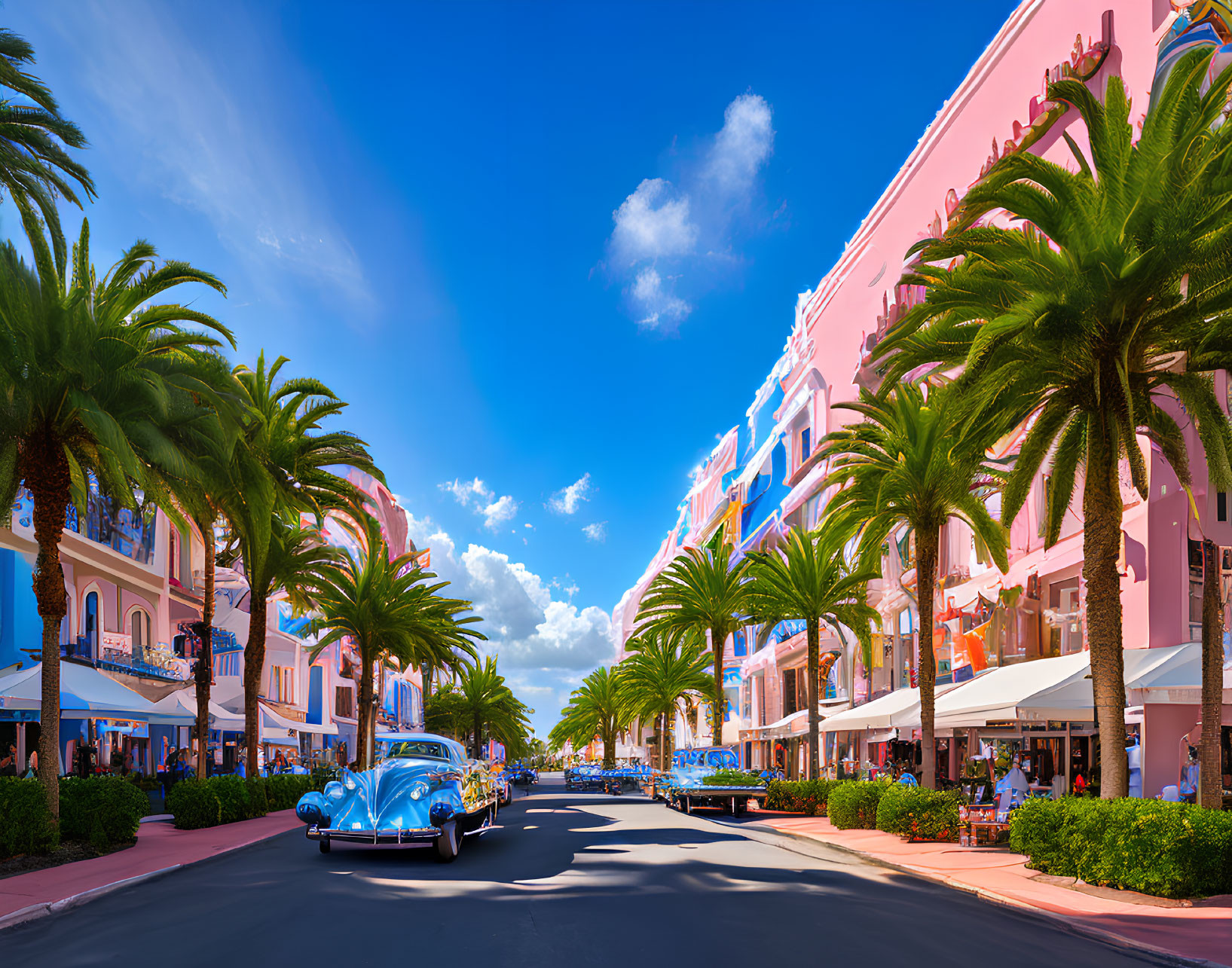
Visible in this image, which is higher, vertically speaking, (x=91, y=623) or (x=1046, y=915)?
(x=91, y=623)

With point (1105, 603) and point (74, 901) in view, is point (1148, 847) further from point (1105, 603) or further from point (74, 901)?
point (74, 901)

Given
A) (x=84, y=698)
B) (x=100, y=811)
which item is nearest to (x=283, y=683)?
(x=84, y=698)

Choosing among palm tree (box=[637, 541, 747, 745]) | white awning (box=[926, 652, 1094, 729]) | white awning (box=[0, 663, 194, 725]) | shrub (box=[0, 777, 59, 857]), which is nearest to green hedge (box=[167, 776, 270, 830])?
white awning (box=[0, 663, 194, 725])

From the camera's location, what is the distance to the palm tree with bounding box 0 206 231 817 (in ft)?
54.2

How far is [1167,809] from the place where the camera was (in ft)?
42.2

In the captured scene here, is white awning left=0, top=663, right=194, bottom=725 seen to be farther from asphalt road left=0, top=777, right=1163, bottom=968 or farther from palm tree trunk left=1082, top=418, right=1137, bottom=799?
palm tree trunk left=1082, top=418, right=1137, bottom=799

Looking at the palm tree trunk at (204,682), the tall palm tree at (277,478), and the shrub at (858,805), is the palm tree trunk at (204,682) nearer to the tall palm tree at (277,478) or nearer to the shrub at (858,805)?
the tall palm tree at (277,478)

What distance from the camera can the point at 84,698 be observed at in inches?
982

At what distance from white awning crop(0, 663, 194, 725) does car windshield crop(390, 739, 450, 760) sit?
8371 millimetres

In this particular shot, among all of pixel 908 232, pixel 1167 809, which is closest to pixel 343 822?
pixel 1167 809

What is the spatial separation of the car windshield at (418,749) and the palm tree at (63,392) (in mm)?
5854

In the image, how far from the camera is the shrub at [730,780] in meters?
29.8

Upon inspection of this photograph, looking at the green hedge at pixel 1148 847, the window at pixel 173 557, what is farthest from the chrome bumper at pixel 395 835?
the window at pixel 173 557

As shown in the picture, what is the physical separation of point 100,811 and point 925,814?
1540 cm
